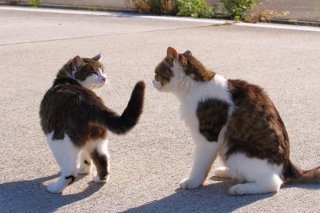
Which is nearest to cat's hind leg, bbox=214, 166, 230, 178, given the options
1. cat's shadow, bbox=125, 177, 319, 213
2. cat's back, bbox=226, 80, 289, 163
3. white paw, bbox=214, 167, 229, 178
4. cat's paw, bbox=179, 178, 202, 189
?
white paw, bbox=214, 167, 229, 178

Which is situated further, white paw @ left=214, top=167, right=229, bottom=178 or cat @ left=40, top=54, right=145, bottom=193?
white paw @ left=214, top=167, right=229, bottom=178

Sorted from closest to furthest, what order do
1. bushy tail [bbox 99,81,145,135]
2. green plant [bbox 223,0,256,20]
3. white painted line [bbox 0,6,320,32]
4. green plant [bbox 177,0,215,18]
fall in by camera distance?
bushy tail [bbox 99,81,145,135] < white painted line [bbox 0,6,320,32] < green plant [bbox 223,0,256,20] < green plant [bbox 177,0,215,18]

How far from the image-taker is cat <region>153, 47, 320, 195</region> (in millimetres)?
4191

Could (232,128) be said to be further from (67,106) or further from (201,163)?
(67,106)

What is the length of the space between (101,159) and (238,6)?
8.55 meters

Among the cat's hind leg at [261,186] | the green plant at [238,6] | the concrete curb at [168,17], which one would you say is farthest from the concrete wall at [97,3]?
the cat's hind leg at [261,186]

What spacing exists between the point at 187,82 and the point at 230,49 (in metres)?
5.38

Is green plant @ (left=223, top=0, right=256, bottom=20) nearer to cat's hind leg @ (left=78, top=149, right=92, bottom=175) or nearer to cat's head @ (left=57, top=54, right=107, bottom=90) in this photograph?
cat's head @ (left=57, top=54, right=107, bottom=90)

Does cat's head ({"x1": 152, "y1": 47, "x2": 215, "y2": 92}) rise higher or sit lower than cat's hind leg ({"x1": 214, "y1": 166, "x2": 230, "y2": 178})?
higher

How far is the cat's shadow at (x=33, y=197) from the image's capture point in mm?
4172

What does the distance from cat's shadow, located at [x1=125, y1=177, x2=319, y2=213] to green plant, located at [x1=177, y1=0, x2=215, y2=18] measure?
8593 mm

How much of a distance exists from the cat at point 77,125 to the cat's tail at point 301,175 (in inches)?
48.0

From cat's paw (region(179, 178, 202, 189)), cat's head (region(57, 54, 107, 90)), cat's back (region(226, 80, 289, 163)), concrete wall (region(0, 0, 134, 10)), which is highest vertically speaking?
cat's head (region(57, 54, 107, 90))

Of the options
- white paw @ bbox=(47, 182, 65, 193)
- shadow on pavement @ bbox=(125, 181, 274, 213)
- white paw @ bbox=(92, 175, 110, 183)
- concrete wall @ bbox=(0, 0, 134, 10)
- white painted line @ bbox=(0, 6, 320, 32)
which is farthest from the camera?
concrete wall @ bbox=(0, 0, 134, 10)
